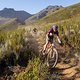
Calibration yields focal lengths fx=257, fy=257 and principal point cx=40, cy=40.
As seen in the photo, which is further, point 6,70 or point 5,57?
point 5,57

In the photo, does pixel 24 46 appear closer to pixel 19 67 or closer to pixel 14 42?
pixel 14 42

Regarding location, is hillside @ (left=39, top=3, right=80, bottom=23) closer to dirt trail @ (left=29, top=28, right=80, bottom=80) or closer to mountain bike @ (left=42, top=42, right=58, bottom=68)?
mountain bike @ (left=42, top=42, right=58, bottom=68)

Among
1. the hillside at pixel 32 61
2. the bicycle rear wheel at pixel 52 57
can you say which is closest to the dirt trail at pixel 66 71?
the hillside at pixel 32 61

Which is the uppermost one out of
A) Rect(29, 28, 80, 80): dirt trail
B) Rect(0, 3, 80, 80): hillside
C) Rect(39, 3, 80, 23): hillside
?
Rect(39, 3, 80, 23): hillside

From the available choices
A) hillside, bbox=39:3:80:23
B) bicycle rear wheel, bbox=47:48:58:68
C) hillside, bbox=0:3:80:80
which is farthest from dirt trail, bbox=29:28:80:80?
hillside, bbox=39:3:80:23

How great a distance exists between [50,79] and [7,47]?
8.66ft

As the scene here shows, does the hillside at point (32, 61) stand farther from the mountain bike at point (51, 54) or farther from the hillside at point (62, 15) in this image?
the hillside at point (62, 15)

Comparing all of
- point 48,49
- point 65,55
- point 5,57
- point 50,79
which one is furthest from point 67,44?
point 50,79

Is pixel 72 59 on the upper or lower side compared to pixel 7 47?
lower

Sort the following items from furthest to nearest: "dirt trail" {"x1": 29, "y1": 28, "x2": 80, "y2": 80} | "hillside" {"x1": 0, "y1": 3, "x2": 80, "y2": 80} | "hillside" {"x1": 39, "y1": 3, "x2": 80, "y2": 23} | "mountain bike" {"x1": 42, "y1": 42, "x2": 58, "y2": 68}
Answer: "hillside" {"x1": 39, "y1": 3, "x2": 80, "y2": 23}
"mountain bike" {"x1": 42, "y1": 42, "x2": 58, "y2": 68}
"dirt trail" {"x1": 29, "y1": 28, "x2": 80, "y2": 80}
"hillside" {"x1": 0, "y1": 3, "x2": 80, "y2": 80}

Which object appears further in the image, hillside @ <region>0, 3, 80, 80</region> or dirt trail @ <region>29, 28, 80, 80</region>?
dirt trail @ <region>29, 28, 80, 80</region>

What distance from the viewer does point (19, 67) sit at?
8.56 meters

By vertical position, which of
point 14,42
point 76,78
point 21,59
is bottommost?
point 76,78

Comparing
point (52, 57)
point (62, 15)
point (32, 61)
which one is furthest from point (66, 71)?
point (62, 15)
